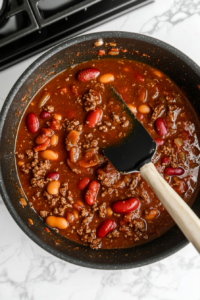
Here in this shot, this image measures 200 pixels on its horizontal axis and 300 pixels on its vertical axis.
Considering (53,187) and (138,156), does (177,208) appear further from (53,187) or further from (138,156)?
(53,187)

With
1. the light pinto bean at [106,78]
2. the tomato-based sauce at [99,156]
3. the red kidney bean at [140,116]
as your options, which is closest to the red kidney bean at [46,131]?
the tomato-based sauce at [99,156]

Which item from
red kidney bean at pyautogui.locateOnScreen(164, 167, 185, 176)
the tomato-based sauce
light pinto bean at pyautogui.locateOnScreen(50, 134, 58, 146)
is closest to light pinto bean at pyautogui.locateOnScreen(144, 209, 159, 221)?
the tomato-based sauce

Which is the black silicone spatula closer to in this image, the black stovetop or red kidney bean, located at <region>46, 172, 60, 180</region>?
red kidney bean, located at <region>46, 172, 60, 180</region>

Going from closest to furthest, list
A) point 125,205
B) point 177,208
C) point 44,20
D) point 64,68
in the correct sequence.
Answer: point 177,208, point 44,20, point 125,205, point 64,68

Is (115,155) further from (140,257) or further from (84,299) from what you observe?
(84,299)

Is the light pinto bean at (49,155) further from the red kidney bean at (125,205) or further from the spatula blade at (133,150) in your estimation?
the red kidney bean at (125,205)

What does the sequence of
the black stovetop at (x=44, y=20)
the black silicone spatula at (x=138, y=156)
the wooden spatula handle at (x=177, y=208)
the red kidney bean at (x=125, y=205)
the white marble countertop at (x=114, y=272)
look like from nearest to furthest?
the wooden spatula handle at (x=177, y=208), the black silicone spatula at (x=138, y=156), the black stovetop at (x=44, y=20), the red kidney bean at (x=125, y=205), the white marble countertop at (x=114, y=272)

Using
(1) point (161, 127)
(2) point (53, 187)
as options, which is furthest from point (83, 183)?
(1) point (161, 127)
